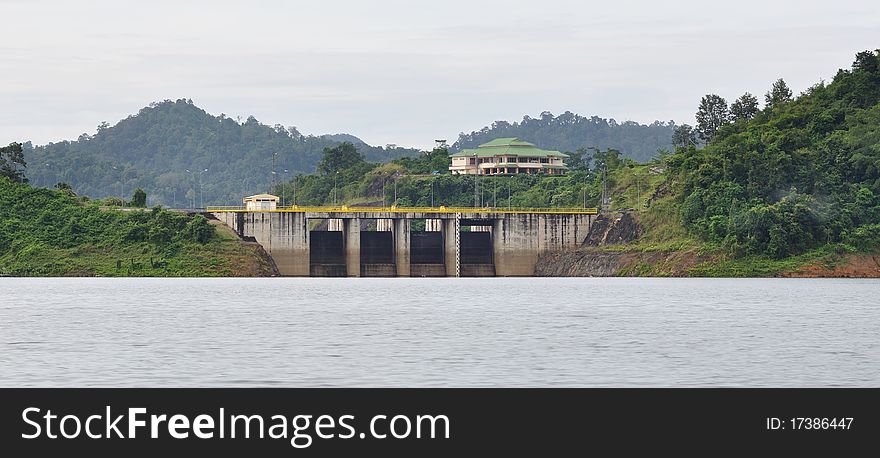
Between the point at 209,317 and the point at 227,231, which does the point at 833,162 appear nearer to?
the point at 227,231

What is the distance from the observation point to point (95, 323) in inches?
3066

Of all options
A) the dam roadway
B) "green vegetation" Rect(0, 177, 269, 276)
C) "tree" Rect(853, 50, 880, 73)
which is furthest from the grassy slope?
"green vegetation" Rect(0, 177, 269, 276)

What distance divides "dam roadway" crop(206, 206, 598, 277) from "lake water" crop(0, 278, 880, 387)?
5357 centimetres

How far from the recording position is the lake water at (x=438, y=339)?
52.1m

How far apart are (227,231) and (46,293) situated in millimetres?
57414

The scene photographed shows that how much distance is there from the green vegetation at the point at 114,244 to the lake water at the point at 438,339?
44.3 metres

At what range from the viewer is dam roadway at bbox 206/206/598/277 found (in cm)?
17212

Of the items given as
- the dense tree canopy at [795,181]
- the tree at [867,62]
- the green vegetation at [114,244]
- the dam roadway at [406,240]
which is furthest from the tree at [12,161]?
the tree at [867,62]

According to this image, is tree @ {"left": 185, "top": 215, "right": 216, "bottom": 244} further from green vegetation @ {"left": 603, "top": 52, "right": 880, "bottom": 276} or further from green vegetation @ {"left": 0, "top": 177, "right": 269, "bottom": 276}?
green vegetation @ {"left": 603, "top": 52, "right": 880, "bottom": 276}

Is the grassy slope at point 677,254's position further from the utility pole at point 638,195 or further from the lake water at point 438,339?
the lake water at point 438,339

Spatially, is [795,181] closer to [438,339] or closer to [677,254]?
[677,254]

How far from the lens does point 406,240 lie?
17650 centimetres
